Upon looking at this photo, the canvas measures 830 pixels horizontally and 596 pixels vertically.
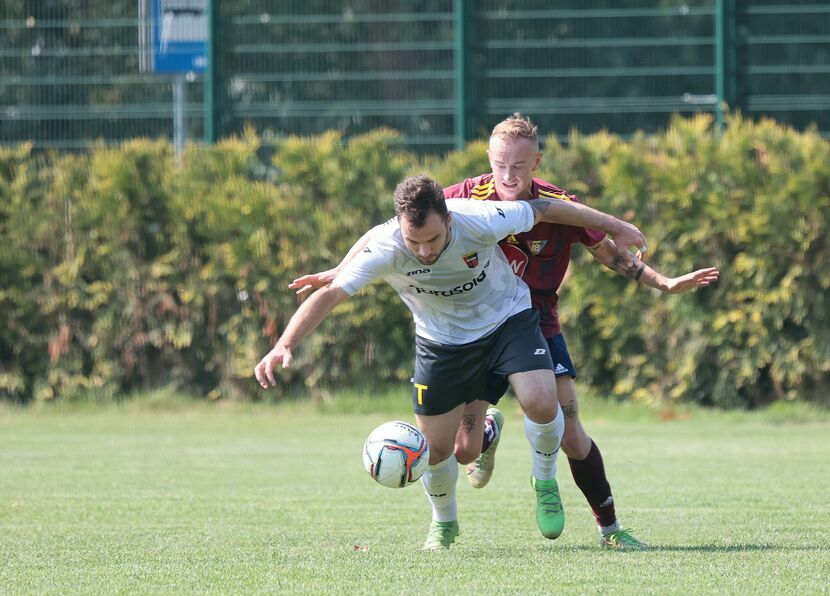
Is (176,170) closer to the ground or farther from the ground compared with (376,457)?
farther from the ground

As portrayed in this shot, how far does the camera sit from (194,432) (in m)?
13.2

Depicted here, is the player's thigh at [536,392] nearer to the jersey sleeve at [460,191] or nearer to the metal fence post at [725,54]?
the jersey sleeve at [460,191]

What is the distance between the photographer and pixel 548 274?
7047 mm

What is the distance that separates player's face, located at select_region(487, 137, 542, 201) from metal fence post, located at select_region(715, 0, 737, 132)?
9361 millimetres

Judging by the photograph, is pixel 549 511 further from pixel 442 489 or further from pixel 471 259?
pixel 471 259

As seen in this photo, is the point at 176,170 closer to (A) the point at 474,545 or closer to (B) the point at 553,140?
(B) the point at 553,140

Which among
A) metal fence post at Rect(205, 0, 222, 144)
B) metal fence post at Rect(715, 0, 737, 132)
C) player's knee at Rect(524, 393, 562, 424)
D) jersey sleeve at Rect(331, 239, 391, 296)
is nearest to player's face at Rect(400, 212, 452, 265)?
jersey sleeve at Rect(331, 239, 391, 296)

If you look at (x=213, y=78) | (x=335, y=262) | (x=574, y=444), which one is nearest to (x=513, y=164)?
(x=574, y=444)

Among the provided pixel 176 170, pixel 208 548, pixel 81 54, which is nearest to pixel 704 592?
pixel 208 548

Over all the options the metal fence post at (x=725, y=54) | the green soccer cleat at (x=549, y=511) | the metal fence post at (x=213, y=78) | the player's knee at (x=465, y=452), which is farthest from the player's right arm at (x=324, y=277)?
the metal fence post at (x=213, y=78)

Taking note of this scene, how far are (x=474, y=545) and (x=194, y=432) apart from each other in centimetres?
701

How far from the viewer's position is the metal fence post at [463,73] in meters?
16.0

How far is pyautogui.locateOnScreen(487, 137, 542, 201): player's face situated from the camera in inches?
261

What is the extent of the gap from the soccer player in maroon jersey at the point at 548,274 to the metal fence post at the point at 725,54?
29.8 feet
